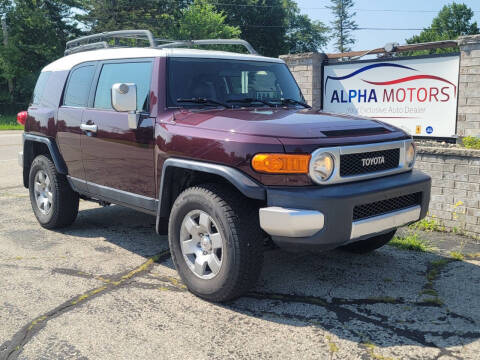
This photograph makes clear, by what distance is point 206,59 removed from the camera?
4594 millimetres

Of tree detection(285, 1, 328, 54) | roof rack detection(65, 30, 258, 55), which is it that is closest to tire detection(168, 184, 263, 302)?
roof rack detection(65, 30, 258, 55)

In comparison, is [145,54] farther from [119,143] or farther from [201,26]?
[201,26]

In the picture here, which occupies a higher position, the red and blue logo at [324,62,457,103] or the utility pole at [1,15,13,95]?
the utility pole at [1,15,13,95]

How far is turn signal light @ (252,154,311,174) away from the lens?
3.39 meters

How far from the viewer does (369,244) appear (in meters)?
4.93

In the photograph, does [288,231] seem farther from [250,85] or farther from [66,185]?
[66,185]

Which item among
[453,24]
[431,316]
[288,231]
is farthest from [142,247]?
[453,24]

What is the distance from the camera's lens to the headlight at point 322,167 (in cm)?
342

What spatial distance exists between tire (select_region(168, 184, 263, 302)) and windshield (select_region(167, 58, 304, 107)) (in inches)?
38.1

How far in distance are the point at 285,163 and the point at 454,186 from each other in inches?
129

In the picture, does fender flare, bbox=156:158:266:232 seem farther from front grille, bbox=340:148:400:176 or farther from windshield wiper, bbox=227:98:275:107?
windshield wiper, bbox=227:98:275:107

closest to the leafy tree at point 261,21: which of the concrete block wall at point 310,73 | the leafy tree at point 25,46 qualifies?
the leafy tree at point 25,46

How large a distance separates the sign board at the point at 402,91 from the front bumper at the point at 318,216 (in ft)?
15.3

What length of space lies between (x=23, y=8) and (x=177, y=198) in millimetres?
41712
